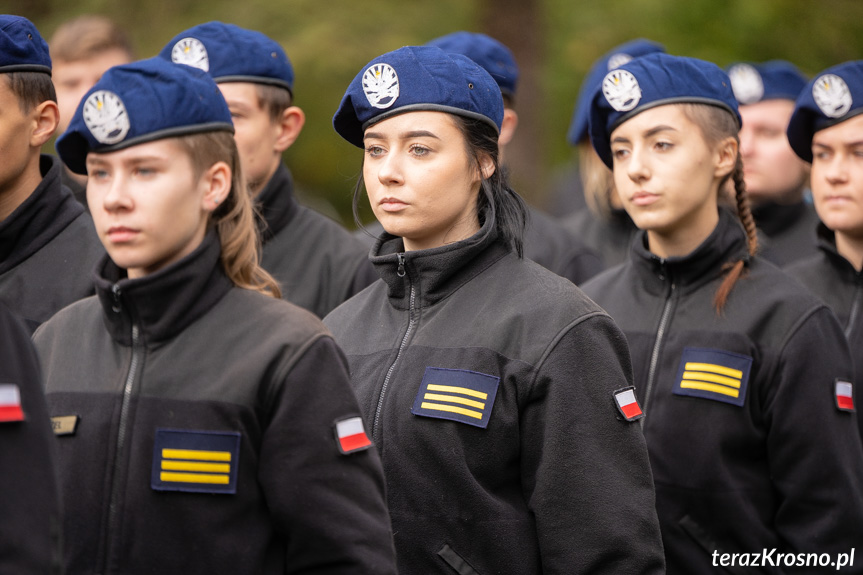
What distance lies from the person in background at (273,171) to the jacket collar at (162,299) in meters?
2.11

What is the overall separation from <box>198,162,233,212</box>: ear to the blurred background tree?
23.4 ft

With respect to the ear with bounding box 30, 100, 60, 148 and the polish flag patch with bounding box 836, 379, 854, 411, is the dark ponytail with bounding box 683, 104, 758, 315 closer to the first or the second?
the polish flag patch with bounding box 836, 379, 854, 411

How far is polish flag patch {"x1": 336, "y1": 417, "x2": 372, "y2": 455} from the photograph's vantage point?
288 centimetres

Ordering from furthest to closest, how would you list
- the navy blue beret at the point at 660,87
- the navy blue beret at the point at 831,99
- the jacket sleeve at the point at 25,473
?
the navy blue beret at the point at 831,99, the navy blue beret at the point at 660,87, the jacket sleeve at the point at 25,473

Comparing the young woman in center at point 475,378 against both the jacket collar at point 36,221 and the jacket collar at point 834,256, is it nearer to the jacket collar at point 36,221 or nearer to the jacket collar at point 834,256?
the jacket collar at point 36,221

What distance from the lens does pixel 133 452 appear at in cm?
284

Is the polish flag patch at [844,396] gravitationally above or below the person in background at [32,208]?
below

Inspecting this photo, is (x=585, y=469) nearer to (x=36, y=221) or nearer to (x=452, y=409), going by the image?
(x=452, y=409)

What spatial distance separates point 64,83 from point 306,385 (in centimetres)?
433

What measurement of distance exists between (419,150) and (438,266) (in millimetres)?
381

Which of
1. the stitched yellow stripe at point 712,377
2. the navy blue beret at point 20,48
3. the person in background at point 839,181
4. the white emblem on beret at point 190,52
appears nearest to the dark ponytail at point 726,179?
the stitched yellow stripe at point 712,377

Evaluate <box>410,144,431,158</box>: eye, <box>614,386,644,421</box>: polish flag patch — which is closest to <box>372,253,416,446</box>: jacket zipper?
<box>410,144,431,158</box>: eye

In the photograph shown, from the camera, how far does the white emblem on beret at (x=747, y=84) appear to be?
7680mm

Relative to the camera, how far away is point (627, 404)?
3.44 m
